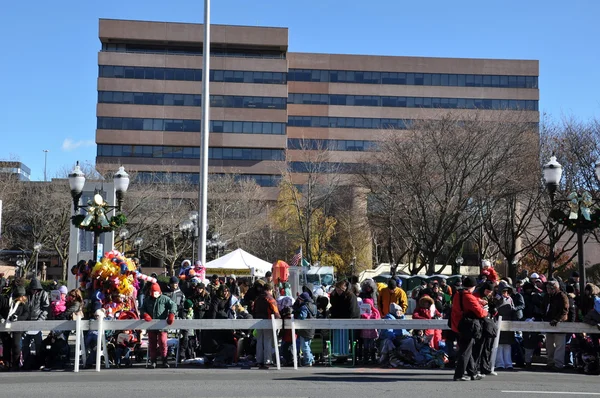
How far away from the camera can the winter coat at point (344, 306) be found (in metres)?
15.7

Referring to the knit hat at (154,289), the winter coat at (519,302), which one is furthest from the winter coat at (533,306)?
the knit hat at (154,289)

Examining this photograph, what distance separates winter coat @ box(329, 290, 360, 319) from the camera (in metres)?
15.7

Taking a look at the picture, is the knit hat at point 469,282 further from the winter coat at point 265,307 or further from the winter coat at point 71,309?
the winter coat at point 71,309

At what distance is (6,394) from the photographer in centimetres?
1120

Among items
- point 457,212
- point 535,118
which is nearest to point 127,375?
point 457,212

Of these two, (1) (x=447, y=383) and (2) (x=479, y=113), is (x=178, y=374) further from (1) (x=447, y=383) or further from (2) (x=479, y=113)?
(2) (x=479, y=113)

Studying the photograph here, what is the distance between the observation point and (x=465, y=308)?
12.5 m

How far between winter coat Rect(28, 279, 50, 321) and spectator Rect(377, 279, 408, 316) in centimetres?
757

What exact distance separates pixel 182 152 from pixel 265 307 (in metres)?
59.0

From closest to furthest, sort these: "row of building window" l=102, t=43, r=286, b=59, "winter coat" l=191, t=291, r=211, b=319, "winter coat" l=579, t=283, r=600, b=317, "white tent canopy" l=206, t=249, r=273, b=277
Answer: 1. "winter coat" l=579, t=283, r=600, b=317
2. "winter coat" l=191, t=291, r=211, b=319
3. "white tent canopy" l=206, t=249, r=273, b=277
4. "row of building window" l=102, t=43, r=286, b=59

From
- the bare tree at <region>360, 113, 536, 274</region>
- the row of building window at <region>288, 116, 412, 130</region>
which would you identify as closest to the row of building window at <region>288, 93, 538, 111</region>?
the row of building window at <region>288, 116, 412, 130</region>

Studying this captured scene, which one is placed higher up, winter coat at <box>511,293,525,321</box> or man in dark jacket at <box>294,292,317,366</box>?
winter coat at <box>511,293,525,321</box>

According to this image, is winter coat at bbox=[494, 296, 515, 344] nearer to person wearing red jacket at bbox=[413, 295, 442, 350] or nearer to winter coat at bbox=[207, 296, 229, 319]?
person wearing red jacket at bbox=[413, 295, 442, 350]

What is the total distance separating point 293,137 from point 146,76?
16.6 metres
